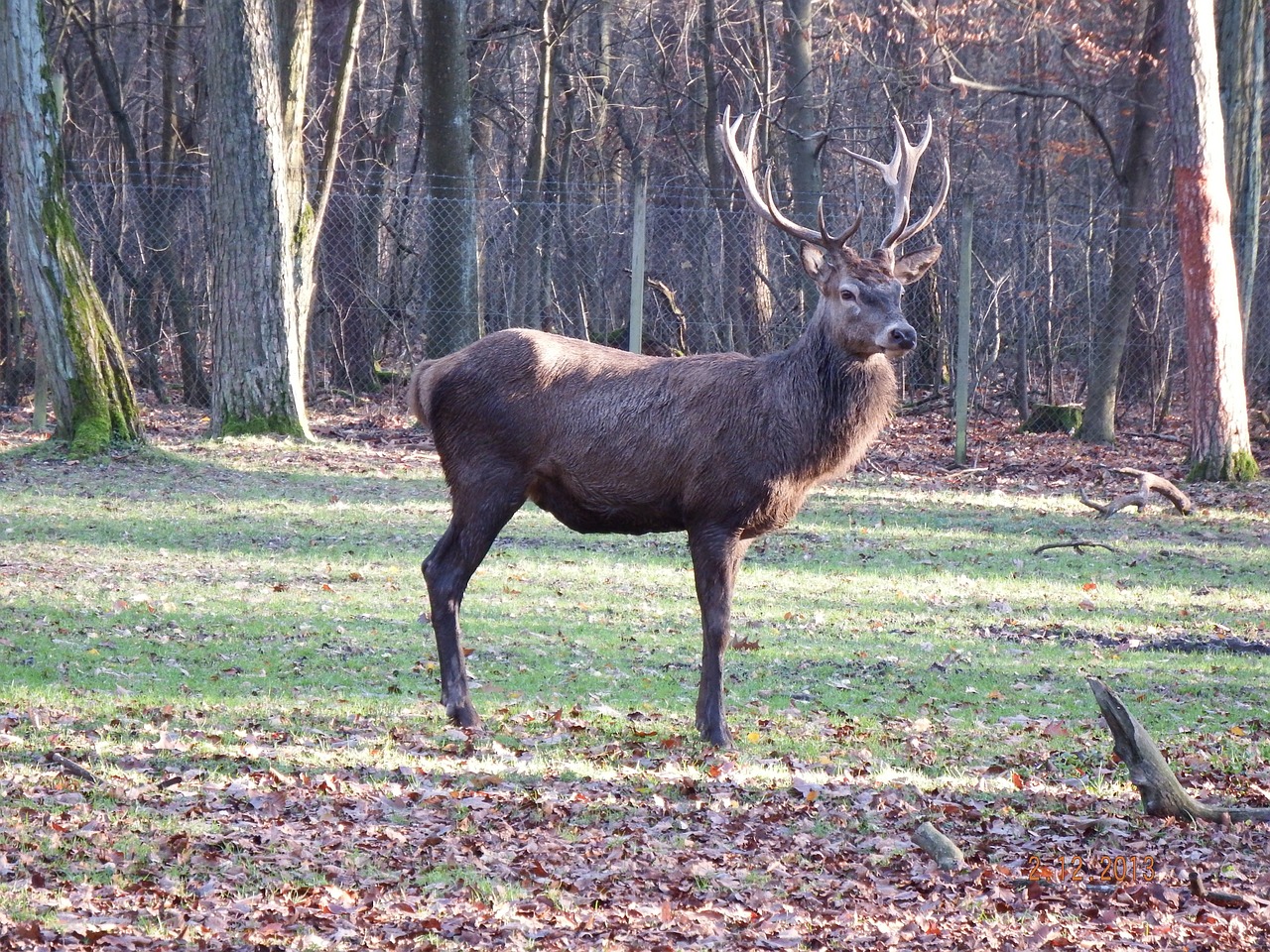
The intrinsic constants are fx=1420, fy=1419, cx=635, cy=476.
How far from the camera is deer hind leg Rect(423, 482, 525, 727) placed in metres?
6.75

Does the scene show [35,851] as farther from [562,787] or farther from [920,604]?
[920,604]

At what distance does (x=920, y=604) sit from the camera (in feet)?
32.0

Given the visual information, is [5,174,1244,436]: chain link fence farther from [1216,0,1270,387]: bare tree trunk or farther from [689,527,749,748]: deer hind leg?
[689,527,749,748]: deer hind leg

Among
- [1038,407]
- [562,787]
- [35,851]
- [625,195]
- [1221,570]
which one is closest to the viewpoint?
[35,851]

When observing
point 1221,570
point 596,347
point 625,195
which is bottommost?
point 1221,570

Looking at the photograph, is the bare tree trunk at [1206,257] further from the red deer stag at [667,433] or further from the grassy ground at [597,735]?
the red deer stag at [667,433]

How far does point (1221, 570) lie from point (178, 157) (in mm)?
19286

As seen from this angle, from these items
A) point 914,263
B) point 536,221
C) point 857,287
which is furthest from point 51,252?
point 857,287

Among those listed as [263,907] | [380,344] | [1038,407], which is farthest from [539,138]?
[263,907]

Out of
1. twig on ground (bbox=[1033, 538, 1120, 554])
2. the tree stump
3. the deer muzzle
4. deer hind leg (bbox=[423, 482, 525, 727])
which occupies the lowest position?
twig on ground (bbox=[1033, 538, 1120, 554])

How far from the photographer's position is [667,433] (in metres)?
6.74

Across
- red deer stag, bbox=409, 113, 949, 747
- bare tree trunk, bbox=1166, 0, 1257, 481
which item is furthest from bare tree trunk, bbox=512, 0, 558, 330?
red deer stag, bbox=409, 113, 949, 747
